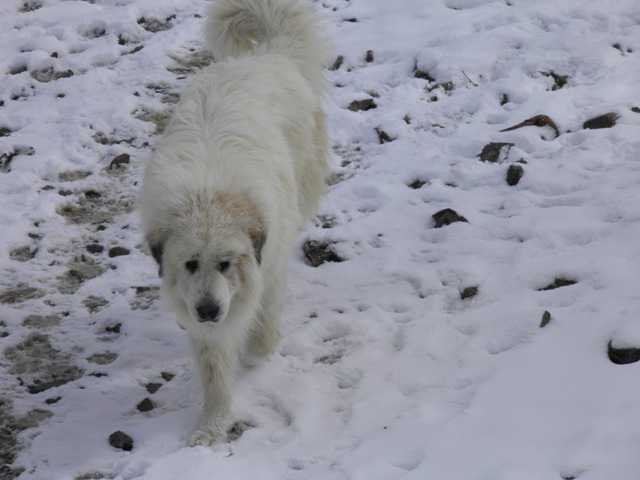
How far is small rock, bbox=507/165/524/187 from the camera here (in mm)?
5605

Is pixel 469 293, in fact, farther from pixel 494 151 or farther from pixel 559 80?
pixel 559 80

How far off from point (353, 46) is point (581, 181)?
311 centimetres

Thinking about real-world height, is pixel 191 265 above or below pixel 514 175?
above

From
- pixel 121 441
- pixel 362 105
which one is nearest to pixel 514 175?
pixel 362 105

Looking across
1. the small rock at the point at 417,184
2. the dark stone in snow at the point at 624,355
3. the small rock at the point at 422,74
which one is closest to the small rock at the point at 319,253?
the small rock at the point at 417,184

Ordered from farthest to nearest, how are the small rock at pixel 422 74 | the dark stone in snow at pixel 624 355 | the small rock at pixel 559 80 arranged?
the small rock at pixel 422 74, the small rock at pixel 559 80, the dark stone in snow at pixel 624 355

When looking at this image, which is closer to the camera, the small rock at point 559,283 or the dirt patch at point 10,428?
the dirt patch at point 10,428

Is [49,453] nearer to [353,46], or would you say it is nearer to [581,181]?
[581,181]

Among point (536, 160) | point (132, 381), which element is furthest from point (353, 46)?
point (132, 381)

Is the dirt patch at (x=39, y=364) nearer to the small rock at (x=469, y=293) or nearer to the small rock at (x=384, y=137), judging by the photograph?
the small rock at (x=469, y=293)

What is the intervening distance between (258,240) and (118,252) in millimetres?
1931

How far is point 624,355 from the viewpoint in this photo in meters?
3.60

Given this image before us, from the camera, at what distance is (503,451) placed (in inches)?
129

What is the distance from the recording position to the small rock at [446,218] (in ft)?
17.5
